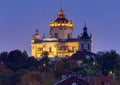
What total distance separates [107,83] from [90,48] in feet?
373

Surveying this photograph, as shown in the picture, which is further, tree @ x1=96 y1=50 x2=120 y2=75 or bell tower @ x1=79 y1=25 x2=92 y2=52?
bell tower @ x1=79 y1=25 x2=92 y2=52

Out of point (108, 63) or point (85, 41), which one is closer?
point (108, 63)

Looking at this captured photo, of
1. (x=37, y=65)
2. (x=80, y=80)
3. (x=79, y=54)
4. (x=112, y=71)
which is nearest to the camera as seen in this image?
(x=80, y=80)

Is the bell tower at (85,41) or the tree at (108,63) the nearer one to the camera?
the tree at (108,63)

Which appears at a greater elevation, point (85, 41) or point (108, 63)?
point (85, 41)

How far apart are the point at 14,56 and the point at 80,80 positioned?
54.0 m

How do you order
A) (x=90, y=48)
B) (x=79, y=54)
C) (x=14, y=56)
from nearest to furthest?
(x=14, y=56), (x=79, y=54), (x=90, y=48)

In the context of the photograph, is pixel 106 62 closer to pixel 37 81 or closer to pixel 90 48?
pixel 37 81

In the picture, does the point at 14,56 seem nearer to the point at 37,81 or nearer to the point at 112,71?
the point at 112,71

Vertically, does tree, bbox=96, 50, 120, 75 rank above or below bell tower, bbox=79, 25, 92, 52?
below

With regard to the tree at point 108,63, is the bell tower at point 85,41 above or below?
above

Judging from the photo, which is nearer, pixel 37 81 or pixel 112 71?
pixel 37 81

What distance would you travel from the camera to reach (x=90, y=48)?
198125 millimetres

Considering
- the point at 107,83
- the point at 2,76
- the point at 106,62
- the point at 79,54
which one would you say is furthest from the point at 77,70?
the point at 79,54
